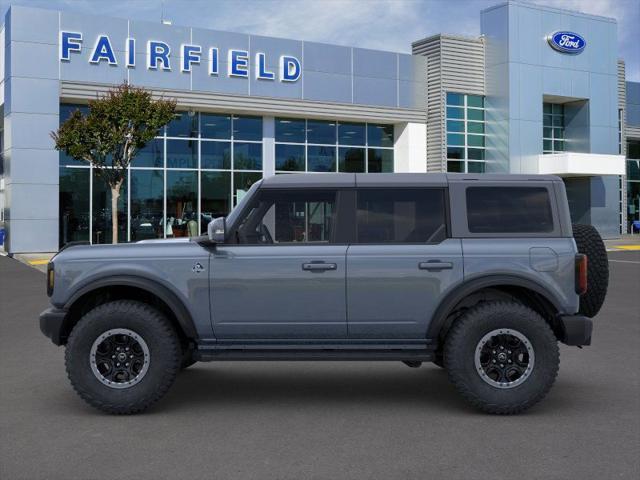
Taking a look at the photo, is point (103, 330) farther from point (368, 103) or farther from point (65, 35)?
point (368, 103)

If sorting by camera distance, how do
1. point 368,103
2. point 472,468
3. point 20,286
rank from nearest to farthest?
1. point 472,468
2. point 20,286
3. point 368,103

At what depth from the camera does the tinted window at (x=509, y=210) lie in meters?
6.12

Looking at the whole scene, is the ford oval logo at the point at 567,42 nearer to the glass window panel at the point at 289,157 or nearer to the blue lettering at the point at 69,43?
the glass window panel at the point at 289,157

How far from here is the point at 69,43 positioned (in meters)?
26.1

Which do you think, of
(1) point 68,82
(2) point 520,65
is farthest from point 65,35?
(2) point 520,65

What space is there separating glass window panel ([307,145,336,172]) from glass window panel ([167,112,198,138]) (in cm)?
485

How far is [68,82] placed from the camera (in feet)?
85.6

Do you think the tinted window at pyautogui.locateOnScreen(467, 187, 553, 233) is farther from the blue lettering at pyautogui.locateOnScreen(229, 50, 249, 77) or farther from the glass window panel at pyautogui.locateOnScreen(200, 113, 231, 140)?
the glass window panel at pyautogui.locateOnScreen(200, 113, 231, 140)

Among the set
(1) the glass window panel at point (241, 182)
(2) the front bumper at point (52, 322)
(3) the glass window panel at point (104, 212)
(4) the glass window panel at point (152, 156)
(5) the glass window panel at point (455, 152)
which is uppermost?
(5) the glass window panel at point (455, 152)

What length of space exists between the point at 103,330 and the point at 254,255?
1264 millimetres

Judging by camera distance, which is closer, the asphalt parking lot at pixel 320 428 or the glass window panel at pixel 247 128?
the asphalt parking lot at pixel 320 428

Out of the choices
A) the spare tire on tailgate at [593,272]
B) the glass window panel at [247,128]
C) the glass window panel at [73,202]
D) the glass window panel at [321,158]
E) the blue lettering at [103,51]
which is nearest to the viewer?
the spare tire on tailgate at [593,272]

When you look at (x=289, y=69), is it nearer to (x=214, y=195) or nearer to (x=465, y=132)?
(x=214, y=195)

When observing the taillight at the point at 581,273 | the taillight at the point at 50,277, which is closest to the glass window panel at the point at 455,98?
the taillight at the point at 581,273
